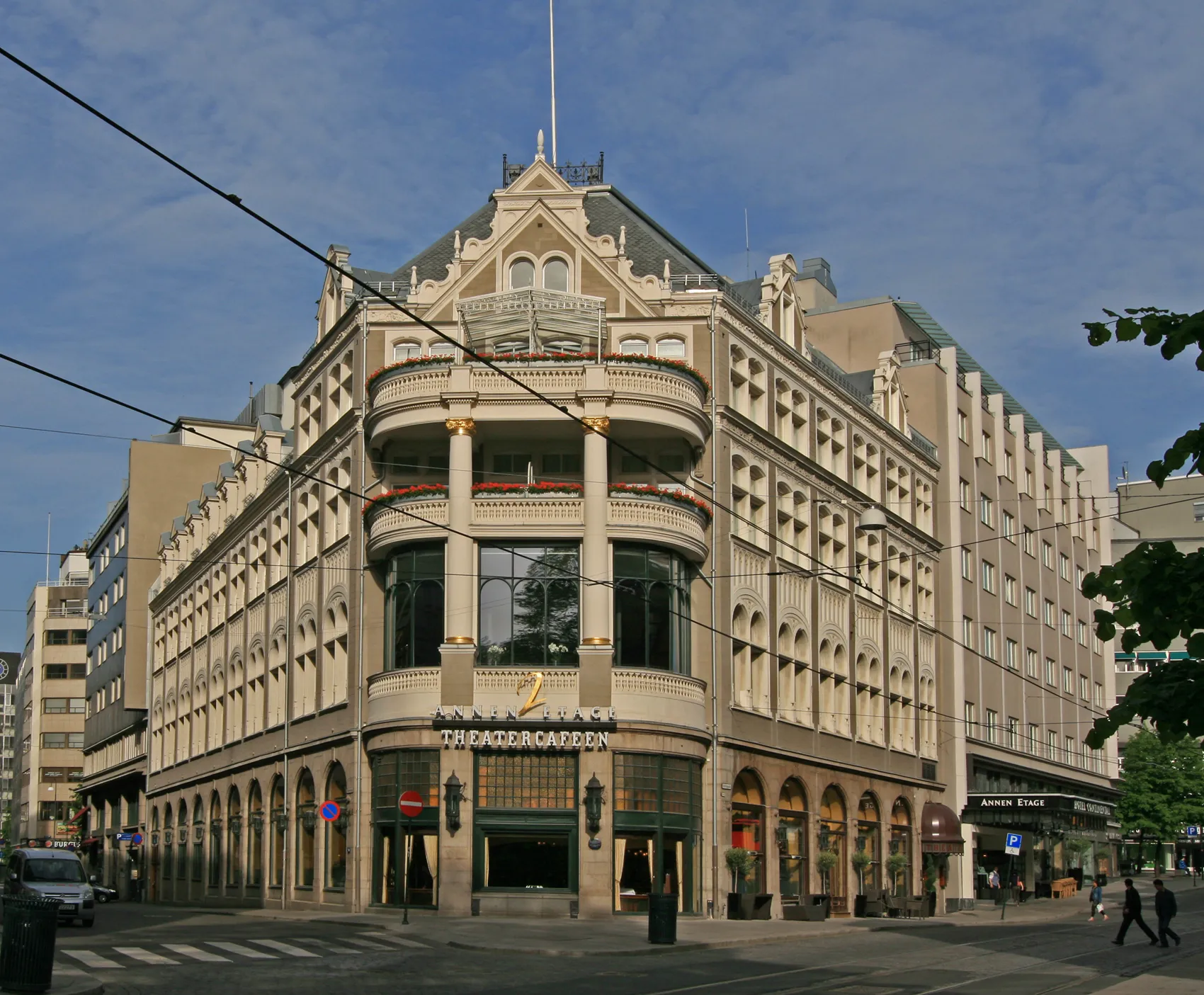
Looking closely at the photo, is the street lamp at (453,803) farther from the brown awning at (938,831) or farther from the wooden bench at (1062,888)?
the wooden bench at (1062,888)

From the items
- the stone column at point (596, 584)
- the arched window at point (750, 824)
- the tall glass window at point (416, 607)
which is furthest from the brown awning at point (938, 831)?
the tall glass window at point (416, 607)

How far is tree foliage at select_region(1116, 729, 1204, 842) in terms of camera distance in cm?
9012

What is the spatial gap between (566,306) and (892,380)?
23.4m

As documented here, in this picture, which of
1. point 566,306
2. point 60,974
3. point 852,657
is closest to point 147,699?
point 852,657

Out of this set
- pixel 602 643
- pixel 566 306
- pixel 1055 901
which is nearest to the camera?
pixel 602 643

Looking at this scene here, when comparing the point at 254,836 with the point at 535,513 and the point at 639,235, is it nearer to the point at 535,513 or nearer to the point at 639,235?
the point at 535,513

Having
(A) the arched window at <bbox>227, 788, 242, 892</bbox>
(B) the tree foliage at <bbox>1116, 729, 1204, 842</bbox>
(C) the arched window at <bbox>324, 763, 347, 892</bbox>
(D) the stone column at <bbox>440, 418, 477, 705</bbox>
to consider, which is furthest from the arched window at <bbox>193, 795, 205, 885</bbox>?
(B) the tree foliage at <bbox>1116, 729, 1204, 842</bbox>

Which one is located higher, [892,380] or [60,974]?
[892,380]

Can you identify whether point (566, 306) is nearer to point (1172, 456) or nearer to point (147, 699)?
point (1172, 456)

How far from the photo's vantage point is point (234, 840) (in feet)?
198

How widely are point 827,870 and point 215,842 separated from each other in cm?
2516

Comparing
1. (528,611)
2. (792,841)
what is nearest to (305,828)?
(528,611)

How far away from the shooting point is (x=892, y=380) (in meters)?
64.7

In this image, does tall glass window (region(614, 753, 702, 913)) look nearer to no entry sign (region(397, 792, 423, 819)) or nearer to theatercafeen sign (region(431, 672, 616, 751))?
theatercafeen sign (region(431, 672, 616, 751))
